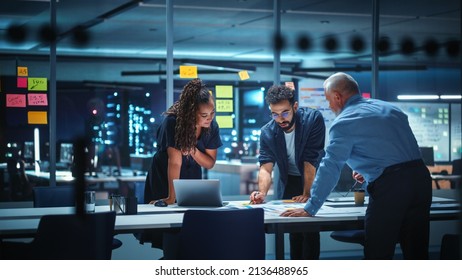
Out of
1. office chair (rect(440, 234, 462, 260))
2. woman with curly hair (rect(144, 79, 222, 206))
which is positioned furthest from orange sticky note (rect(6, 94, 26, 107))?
office chair (rect(440, 234, 462, 260))

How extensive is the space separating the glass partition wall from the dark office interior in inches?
0.8

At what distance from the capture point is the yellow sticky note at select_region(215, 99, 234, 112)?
6.71m

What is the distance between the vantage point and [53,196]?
466 cm

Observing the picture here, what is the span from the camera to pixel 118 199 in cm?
407

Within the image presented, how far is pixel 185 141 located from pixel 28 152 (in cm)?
448

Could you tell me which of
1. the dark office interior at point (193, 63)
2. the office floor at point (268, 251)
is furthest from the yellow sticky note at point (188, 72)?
the office floor at point (268, 251)

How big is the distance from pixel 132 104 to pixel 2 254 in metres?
9.42

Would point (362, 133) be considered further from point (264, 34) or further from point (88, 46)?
point (88, 46)

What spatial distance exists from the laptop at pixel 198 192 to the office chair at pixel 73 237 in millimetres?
818

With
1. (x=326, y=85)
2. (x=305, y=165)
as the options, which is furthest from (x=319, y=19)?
(x=326, y=85)

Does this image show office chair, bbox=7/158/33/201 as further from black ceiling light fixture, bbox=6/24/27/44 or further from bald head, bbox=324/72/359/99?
bald head, bbox=324/72/359/99

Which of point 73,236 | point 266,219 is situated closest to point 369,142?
point 266,219

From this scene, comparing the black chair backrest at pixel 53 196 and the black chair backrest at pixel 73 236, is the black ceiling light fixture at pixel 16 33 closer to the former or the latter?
the black chair backrest at pixel 53 196

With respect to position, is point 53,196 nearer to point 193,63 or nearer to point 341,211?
point 341,211
